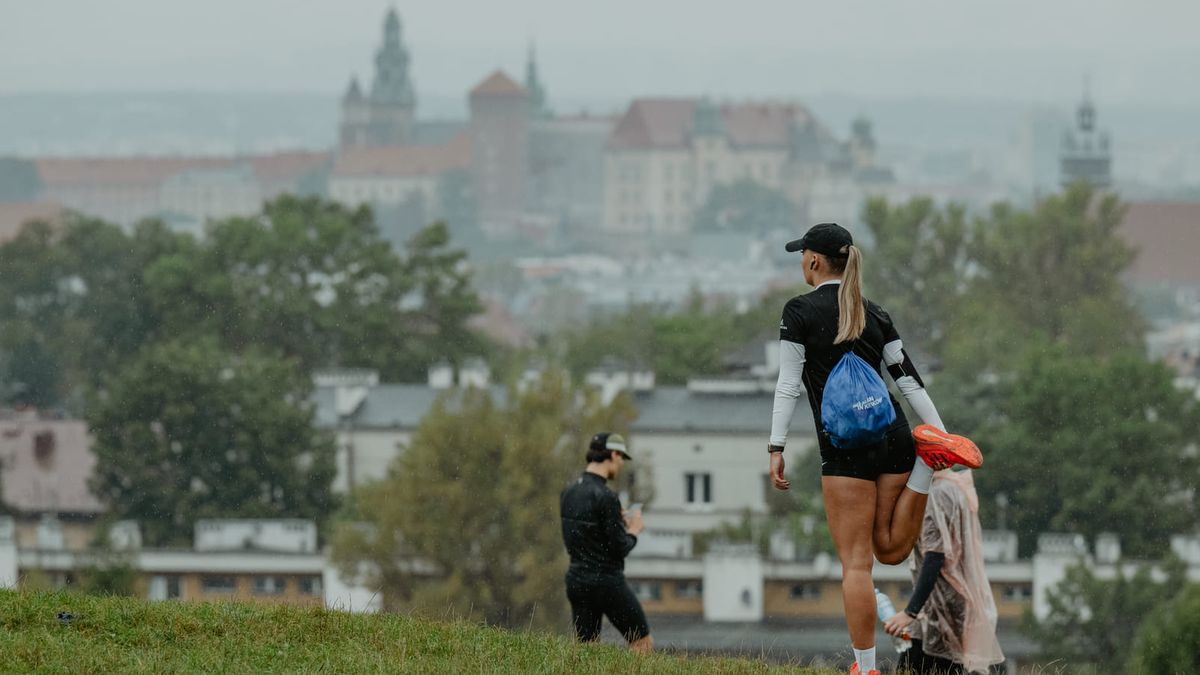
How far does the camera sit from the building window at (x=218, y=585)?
3441cm

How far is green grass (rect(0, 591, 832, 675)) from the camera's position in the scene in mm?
5918

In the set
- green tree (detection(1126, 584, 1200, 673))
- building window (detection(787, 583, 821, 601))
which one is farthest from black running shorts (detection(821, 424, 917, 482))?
building window (detection(787, 583, 821, 601))

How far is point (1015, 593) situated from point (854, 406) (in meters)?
29.3

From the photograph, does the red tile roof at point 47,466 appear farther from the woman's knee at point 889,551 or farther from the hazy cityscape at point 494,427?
the woman's knee at point 889,551

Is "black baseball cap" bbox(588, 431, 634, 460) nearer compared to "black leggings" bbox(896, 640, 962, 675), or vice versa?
"black leggings" bbox(896, 640, 962, 675)

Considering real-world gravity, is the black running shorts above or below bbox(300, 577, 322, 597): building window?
above

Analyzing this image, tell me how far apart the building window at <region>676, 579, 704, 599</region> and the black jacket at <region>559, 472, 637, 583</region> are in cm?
2465

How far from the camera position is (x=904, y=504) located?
585cm

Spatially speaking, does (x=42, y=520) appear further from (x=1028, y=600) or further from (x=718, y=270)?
(x=718, y=270)

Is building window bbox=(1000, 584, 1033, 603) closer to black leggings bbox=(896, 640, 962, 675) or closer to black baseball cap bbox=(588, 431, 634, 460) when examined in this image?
black baseball cap bbox=(588, 431, 634, 460)

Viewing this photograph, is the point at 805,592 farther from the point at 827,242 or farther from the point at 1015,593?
the point at 827,242

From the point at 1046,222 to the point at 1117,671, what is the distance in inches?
2120

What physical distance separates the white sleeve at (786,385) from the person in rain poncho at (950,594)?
80 cm

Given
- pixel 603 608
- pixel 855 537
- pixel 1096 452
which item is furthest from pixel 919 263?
pixel 855 537
